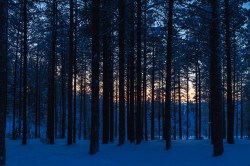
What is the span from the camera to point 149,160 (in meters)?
11.7

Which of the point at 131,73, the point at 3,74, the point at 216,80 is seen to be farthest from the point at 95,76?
the point at 131,73

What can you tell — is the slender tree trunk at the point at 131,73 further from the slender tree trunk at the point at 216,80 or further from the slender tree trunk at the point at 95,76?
the slender tree trunk at the point at 216,80

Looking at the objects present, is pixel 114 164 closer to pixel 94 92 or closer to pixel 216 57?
pixel 94 92

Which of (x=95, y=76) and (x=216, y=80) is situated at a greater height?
(x=95, y=76)

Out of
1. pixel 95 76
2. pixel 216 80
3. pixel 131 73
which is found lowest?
pixel 216 80

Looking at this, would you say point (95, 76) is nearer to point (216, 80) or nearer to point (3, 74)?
point (3, 74)

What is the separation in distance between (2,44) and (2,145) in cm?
298

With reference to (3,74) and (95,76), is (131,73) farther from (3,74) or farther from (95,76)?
(3,74)

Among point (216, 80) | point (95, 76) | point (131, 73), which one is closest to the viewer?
point (216, 80)

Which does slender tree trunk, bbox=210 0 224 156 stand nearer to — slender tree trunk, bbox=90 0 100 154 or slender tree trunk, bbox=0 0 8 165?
slender tree trunk, bbox=90 0 100 154

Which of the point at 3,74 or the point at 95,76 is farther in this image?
the point at 95,76

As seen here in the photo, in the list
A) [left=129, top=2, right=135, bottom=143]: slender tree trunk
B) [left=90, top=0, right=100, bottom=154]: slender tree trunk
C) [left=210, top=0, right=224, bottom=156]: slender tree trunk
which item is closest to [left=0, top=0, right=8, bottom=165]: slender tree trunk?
[left=90, top=0, right=100, bottom=154]: slender tree trunk

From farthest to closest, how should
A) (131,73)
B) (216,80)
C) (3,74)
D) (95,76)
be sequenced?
1. (131,73)
2. (95,76)
3. (216,80)
4. (3,74)

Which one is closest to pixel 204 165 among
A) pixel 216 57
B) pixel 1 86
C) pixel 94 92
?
pixel 216 57
